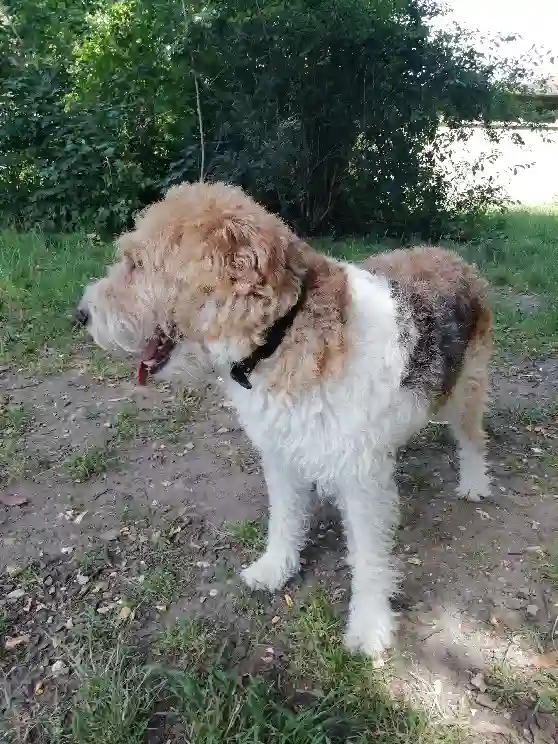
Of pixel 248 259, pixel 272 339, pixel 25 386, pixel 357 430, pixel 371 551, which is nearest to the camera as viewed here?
pixel 248 259

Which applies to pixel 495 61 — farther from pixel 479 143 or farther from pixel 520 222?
pixel 520 222

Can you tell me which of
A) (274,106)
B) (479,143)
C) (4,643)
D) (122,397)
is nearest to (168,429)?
(122,397)

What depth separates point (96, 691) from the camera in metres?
2.21

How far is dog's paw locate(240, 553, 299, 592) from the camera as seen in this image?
2.84 metres

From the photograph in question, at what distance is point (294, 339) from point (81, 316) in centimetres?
81

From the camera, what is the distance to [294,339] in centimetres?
213

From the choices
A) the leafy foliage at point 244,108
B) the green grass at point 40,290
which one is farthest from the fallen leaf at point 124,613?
the leafy foliage at point 244,108

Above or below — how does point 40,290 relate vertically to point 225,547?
above

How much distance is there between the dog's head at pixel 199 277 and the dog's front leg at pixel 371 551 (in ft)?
2.54

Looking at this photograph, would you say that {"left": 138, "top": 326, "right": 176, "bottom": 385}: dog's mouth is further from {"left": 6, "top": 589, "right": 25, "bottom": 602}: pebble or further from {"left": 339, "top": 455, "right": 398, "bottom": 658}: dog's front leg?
{"left": 6, "top": 589, "right": 25, "bottom": 602}: pebble

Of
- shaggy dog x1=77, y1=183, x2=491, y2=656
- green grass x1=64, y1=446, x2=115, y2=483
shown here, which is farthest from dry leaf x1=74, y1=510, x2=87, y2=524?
shaggy dog x1=77, y1=183, x2=491, y2=656

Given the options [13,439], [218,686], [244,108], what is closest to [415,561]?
[218,686]

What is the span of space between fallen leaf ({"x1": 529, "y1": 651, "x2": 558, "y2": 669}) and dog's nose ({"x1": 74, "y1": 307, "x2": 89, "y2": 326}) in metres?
2.18

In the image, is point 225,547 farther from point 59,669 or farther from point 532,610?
point 532,610
